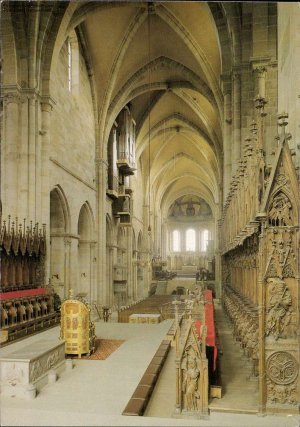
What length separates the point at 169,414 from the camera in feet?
18.2

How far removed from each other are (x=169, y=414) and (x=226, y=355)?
2.94 m

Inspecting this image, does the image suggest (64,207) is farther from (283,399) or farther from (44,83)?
(283,399)

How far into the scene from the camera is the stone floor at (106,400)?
480cm

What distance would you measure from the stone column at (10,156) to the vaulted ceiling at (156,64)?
12.9 ft

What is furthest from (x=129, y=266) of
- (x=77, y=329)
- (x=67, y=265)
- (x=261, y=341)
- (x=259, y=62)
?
(x=261, y=341)

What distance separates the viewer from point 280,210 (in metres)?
5.35

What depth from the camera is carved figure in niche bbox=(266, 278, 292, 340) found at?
206 inches

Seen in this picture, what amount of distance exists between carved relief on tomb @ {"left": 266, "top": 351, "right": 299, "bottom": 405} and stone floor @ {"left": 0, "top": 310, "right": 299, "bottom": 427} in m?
0.24

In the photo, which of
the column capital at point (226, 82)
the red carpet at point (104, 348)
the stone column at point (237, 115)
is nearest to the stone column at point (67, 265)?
the red carpet at point (104, 348)

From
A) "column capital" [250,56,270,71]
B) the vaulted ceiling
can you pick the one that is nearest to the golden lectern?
"column capital" [250,56,270,71]

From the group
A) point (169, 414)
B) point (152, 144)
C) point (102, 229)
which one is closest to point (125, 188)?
point (102, 229)

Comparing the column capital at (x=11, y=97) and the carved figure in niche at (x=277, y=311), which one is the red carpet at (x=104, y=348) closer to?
the carved figure in niche at (x=277, y=311)

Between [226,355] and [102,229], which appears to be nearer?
[226,355]

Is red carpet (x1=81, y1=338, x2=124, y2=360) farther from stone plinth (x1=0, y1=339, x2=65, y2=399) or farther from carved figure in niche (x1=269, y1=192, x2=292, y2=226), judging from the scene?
carved figure in niche (x1=269, y1=192, x2=292, y2=226)
